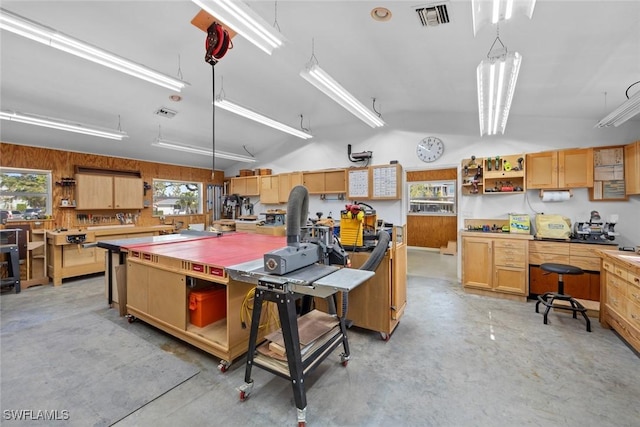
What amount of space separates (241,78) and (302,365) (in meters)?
3.93

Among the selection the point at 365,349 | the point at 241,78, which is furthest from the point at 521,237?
the point at 241,78

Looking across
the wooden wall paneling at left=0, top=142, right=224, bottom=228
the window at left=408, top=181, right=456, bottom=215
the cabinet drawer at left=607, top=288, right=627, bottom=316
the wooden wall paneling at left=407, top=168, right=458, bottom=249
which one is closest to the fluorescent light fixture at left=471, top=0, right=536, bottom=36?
the cabinet drawer at left=607, top=288, right=627, bottom=316

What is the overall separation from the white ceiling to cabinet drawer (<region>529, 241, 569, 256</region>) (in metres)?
1.91

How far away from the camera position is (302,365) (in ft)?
6.03

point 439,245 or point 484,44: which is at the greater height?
point 484,44

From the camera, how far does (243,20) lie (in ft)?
6.32

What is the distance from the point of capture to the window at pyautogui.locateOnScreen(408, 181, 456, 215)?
8.04 meters

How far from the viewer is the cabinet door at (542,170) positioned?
4.12 m

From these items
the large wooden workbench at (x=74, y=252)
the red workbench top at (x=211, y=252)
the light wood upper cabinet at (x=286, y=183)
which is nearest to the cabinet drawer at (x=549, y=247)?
the red workbench top at (x=211, y=252)

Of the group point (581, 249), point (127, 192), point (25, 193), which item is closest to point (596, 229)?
point (581, 249)

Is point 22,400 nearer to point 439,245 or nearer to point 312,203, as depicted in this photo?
point 312,203

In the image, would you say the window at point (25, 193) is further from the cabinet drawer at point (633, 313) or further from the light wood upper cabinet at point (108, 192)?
the cabinet drawer at point (633, 313)

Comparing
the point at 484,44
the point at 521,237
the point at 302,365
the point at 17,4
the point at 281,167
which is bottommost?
the point at 302,365

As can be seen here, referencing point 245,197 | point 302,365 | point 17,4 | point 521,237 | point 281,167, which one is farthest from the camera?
point 245,197
